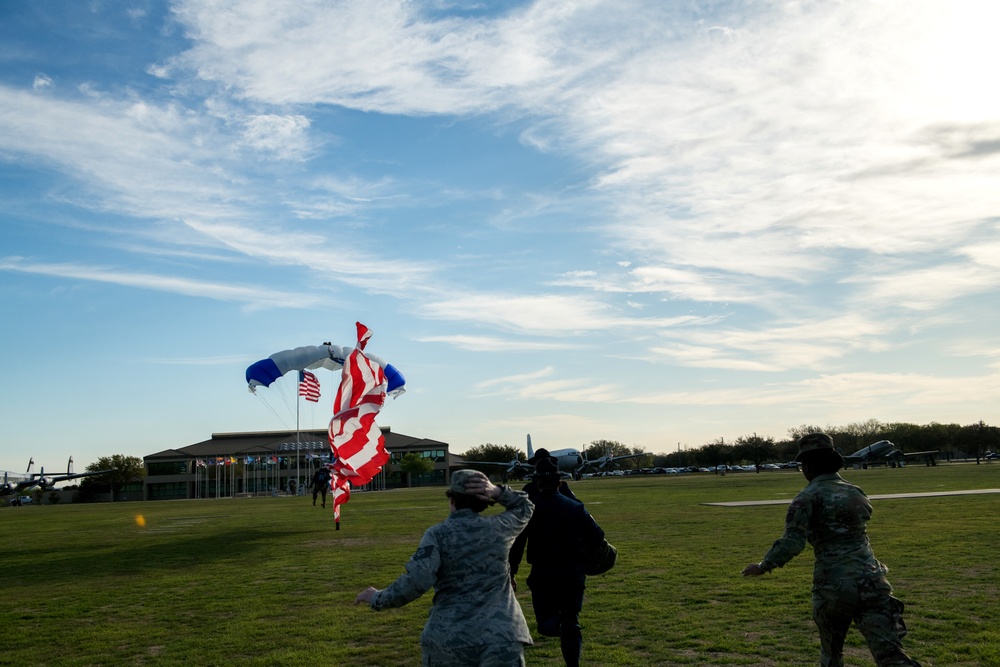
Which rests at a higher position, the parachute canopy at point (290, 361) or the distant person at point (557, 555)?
the parachute canopy at point (290, 361)

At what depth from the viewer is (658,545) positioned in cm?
1877

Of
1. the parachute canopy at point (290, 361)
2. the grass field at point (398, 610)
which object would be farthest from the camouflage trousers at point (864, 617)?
the parachute canopy at point (290, 361)

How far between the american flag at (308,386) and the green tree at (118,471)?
8349 centimetres

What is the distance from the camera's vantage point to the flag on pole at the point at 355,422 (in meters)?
23.3

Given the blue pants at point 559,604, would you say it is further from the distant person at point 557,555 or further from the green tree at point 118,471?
the green tree at point 118,471

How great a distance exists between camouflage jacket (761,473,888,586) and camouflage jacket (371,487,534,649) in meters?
2.47

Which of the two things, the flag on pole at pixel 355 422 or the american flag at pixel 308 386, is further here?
the american flag at pixel 308 386

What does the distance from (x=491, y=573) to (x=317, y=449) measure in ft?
400

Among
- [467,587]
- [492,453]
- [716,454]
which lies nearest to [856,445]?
[716,454]

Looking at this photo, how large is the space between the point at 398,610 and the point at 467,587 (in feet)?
25.5

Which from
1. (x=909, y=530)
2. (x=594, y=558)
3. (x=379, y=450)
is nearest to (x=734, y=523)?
(x=909, y=530)

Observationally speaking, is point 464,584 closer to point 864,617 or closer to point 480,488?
point 480,488

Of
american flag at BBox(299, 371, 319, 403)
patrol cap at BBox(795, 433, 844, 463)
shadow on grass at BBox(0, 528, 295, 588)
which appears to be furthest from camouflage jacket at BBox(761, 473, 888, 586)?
american flag at BBox(299, 371, 319, 403)

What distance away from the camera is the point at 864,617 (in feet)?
19.8
